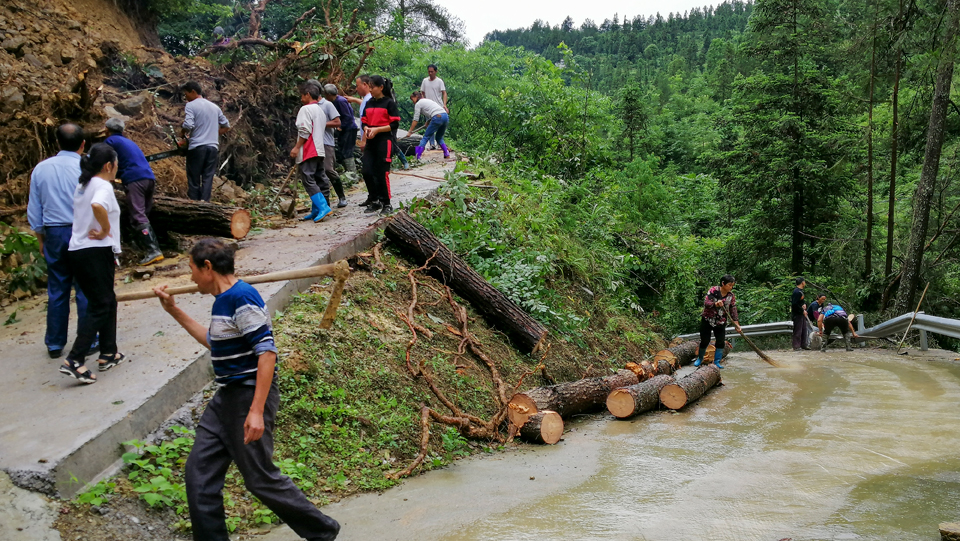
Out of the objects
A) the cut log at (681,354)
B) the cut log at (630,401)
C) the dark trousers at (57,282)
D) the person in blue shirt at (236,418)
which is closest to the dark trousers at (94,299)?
the dark trousers at (57,282)

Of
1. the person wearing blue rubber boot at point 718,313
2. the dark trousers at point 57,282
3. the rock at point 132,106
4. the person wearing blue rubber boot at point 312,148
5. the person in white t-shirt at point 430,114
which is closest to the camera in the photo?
the dark trousers at point 57,282

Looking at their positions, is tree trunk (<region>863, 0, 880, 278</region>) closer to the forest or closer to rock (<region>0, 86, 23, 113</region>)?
the forest

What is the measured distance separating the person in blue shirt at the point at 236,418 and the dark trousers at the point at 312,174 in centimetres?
685

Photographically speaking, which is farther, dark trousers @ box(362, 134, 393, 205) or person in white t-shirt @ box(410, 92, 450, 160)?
person in white t-shirt @ box(410, 92, 450, 160)

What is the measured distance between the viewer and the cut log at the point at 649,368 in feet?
30.8

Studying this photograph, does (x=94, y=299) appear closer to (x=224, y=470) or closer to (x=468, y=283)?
(x=224, y=470)

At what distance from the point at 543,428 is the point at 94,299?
4323mm

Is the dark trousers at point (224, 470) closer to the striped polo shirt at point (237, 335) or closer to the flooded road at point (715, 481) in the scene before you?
the striped polo shirt at point (237, 335)

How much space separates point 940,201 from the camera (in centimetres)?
1698

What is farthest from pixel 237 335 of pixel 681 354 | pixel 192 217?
pixel 681 354

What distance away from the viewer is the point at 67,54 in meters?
11.0

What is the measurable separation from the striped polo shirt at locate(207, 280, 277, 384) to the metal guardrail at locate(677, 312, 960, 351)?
1083cm

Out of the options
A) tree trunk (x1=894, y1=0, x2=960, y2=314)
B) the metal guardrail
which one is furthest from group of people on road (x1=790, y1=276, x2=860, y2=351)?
tree trunk (x1=894, y1=0, x2=960, y2=314)

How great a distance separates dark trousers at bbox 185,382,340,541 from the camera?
3504 millimetres
